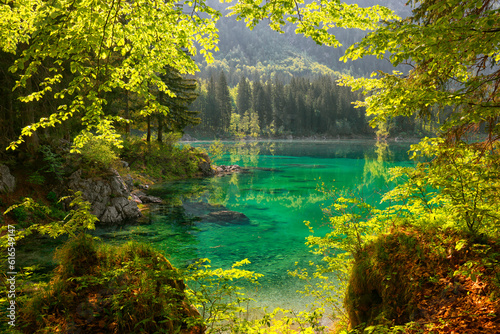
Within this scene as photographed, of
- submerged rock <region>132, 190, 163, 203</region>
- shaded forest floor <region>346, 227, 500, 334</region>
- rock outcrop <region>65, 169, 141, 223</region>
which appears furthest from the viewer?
submerged rock <region>132, 190, 163, 203</region>

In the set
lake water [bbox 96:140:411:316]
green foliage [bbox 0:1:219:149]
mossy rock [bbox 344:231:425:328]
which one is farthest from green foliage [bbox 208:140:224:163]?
mossy rock [bbox 344:231:425:328]

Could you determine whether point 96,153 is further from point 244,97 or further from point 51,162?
point 244,97

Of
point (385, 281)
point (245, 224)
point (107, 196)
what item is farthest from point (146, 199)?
point (385, 281)

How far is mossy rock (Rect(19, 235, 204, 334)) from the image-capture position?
3273 millimetres

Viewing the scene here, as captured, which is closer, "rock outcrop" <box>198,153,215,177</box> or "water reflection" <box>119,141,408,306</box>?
"water reflection" <box>119,141,408,306</box>

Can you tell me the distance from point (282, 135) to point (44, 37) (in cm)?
10311

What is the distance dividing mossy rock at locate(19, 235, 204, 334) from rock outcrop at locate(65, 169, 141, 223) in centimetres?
915

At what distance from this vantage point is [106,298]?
3592 mm

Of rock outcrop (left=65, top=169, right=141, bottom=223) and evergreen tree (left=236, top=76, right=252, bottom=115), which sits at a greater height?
evergreen tree (left=236, top=76, right=252, bottom=115)

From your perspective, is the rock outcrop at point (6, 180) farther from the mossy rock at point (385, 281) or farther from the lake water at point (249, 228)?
the mossy rock at point (385, 281)

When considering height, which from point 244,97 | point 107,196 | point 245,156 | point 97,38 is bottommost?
point 107,196

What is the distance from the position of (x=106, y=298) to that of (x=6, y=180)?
9.85 m

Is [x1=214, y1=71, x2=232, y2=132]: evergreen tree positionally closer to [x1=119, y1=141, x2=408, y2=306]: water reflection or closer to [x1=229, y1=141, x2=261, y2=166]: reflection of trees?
[x1=229, y1=141, x2=261, y2=166]: reflection of trees

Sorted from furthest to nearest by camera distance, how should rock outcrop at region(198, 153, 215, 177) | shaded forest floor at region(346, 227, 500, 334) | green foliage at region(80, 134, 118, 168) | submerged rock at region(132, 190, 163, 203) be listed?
rock outcrop at region(198, 153, 215, 177), submerged rock at region(132, 190, 163, 203), green foliage at region(80, 134, 118, 168), shaded forest floor at region(346, 227, 500, 334)
